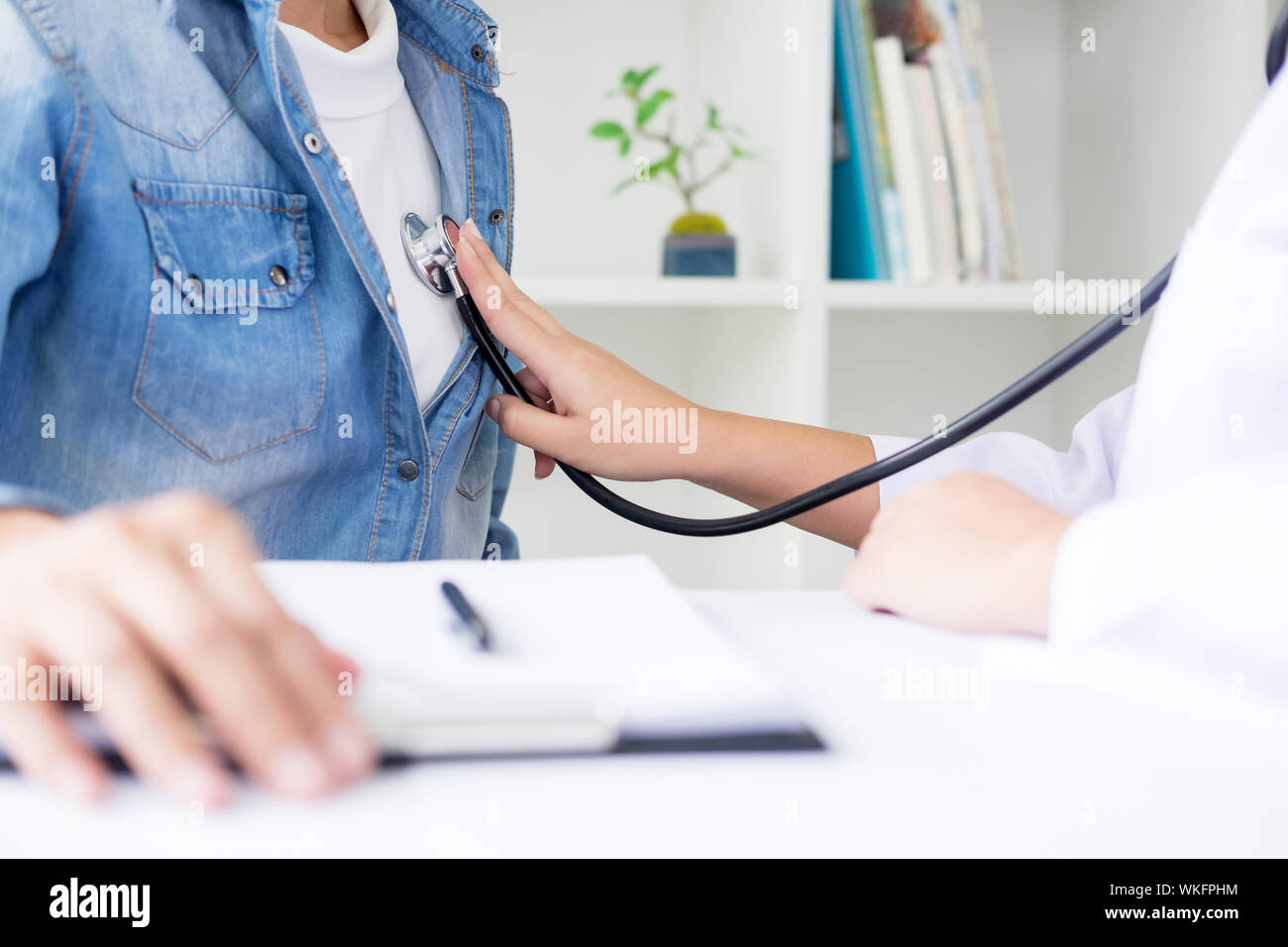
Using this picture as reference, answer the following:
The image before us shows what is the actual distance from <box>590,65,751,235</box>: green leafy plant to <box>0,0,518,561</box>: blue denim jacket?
0.62 m

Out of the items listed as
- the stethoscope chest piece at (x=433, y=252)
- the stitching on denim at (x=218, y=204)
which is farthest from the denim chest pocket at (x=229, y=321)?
the stethoscope chest piece at (x=433, y=252)

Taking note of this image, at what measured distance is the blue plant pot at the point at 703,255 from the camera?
1359 mm

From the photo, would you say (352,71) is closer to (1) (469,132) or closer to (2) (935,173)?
(1) (469,132)

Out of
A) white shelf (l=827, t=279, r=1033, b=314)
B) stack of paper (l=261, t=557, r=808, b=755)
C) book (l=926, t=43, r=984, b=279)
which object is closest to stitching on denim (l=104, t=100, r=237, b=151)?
stack of paper (l=261, t=557, r=808, b=755)

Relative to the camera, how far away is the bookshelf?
124 centimetres

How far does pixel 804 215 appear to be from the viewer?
123 cm

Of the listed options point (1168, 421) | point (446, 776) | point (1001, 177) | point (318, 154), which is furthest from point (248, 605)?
point (1001, 177)

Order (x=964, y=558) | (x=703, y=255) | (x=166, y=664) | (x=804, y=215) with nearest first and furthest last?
1. (x=166, y=664)
2. (x=964, y=558)
3. (x=804, y=215)
4. (x=703, y=255)

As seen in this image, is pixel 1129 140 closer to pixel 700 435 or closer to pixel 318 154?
pixel 700 435

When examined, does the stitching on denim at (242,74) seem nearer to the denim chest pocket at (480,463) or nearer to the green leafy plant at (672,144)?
the denim chest pocket at (480,463)

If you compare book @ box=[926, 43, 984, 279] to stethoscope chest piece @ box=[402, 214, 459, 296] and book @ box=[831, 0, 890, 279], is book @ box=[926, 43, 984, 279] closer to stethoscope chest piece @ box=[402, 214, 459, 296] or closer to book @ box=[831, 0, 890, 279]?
Answer: book @ box=[831, 0, 890, 279]

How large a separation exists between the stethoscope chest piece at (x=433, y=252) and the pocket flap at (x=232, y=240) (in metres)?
0.10

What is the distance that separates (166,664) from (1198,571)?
1.09ft

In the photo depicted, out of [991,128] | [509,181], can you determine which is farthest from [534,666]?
[991,128]
